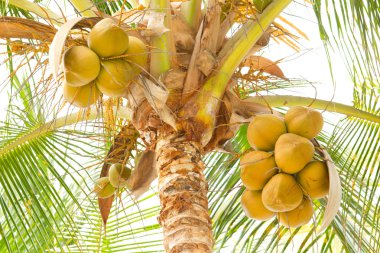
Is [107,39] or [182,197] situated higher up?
[107,39]

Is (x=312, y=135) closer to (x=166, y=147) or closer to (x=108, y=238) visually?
(x=166, y=147)

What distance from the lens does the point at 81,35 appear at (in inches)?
94.6

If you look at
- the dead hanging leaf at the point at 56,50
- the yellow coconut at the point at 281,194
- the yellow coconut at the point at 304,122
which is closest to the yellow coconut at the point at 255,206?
the yellow coconut at the point at 281,194

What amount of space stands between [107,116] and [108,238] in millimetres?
1430

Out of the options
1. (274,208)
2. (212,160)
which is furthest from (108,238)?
(274,208)

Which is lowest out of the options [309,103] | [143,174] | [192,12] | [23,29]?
[143,174]

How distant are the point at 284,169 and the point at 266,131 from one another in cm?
16

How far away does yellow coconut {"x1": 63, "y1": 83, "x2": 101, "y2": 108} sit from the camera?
2250 mm

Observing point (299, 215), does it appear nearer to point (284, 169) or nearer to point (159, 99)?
point (284, 169)

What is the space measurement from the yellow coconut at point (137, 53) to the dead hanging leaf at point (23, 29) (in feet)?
1.18

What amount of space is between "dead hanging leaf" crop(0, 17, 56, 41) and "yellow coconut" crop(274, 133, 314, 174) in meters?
0.93

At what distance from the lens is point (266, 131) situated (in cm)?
230

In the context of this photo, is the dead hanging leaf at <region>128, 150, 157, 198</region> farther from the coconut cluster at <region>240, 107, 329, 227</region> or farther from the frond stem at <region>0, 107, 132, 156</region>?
the coconut cluster at <region>240, 107, 329, 227</region>

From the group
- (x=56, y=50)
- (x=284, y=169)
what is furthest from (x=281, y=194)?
(x=56, y=50)
